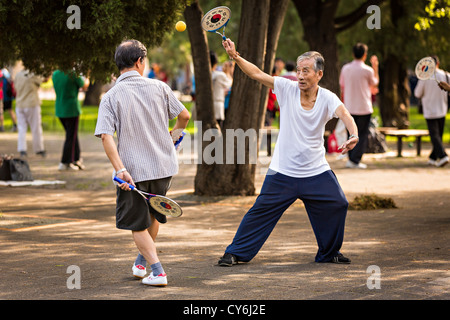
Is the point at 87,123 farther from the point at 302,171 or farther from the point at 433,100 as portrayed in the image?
the point at 302,171

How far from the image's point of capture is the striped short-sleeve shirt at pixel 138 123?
6.04 m

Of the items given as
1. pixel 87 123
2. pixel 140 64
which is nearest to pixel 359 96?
pixel 140 64

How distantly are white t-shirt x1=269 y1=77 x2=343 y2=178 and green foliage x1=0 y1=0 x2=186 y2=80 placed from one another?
2903mm

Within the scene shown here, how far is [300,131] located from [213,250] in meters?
1.64

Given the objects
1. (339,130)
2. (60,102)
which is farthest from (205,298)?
(339,130)

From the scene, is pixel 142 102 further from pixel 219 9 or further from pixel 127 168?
Result: pixel 219 9

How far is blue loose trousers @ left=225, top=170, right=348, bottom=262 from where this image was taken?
705cm

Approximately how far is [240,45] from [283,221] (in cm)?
288

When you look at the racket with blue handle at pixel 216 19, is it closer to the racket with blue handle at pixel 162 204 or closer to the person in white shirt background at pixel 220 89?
the racket with blue handle at pixel 162 204

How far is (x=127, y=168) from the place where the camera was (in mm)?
6102

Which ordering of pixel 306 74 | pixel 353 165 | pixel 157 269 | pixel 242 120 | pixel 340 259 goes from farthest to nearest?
1. pixel 353 165
2. pixel 242 120
3. pixel 340 259
4. pixel 306 74
5. pixel 157 269

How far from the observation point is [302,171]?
703 centimetres

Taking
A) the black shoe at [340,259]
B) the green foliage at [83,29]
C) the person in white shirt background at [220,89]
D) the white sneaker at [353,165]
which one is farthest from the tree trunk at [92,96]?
the black shoe at [340,259]

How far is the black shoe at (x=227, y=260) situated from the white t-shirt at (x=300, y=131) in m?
0.88
